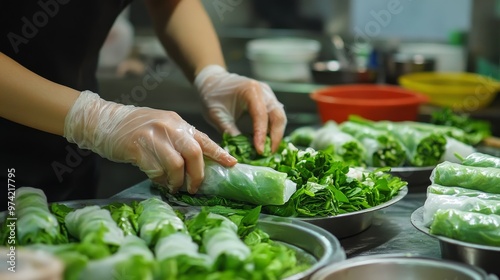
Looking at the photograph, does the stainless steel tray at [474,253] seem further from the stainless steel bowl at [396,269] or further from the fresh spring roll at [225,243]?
the fresh spring roll at [225,243]

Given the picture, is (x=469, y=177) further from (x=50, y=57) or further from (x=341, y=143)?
(x=50, y=57)

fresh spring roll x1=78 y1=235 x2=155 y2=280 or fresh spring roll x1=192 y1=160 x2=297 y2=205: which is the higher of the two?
fresh spring roll x1=78 y1=235 x2=155 y2=280

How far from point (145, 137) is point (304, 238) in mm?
569

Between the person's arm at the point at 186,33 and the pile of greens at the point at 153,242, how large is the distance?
1.19 m

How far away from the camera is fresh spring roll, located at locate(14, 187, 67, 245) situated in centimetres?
194

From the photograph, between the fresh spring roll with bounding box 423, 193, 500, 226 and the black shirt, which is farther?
the black shirt

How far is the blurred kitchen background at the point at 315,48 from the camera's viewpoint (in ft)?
16.7

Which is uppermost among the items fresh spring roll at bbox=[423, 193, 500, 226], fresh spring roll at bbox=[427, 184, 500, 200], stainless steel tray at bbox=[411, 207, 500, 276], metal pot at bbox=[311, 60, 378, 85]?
fresh spring roll at bbox=[423, 193, 500, 226]

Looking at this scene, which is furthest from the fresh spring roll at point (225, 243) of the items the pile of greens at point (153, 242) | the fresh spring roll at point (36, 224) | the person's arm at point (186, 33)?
the person's arm at point (186, 33)

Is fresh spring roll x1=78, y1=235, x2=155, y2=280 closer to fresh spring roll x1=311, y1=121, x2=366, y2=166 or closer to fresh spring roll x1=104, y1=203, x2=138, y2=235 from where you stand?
fresh spring roll x1=104, y1=203, x2=138, y2=235

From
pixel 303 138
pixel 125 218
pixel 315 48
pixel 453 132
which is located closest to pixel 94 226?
pixel 125 218

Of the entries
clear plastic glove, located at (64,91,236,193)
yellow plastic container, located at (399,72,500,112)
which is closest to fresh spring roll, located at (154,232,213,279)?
clear plastic glove, located at (64,91,236,193)

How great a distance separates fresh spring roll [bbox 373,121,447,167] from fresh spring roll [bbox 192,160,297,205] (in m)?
0.80

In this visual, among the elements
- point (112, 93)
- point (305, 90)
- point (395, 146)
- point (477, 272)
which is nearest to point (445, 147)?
point (395, 146)
